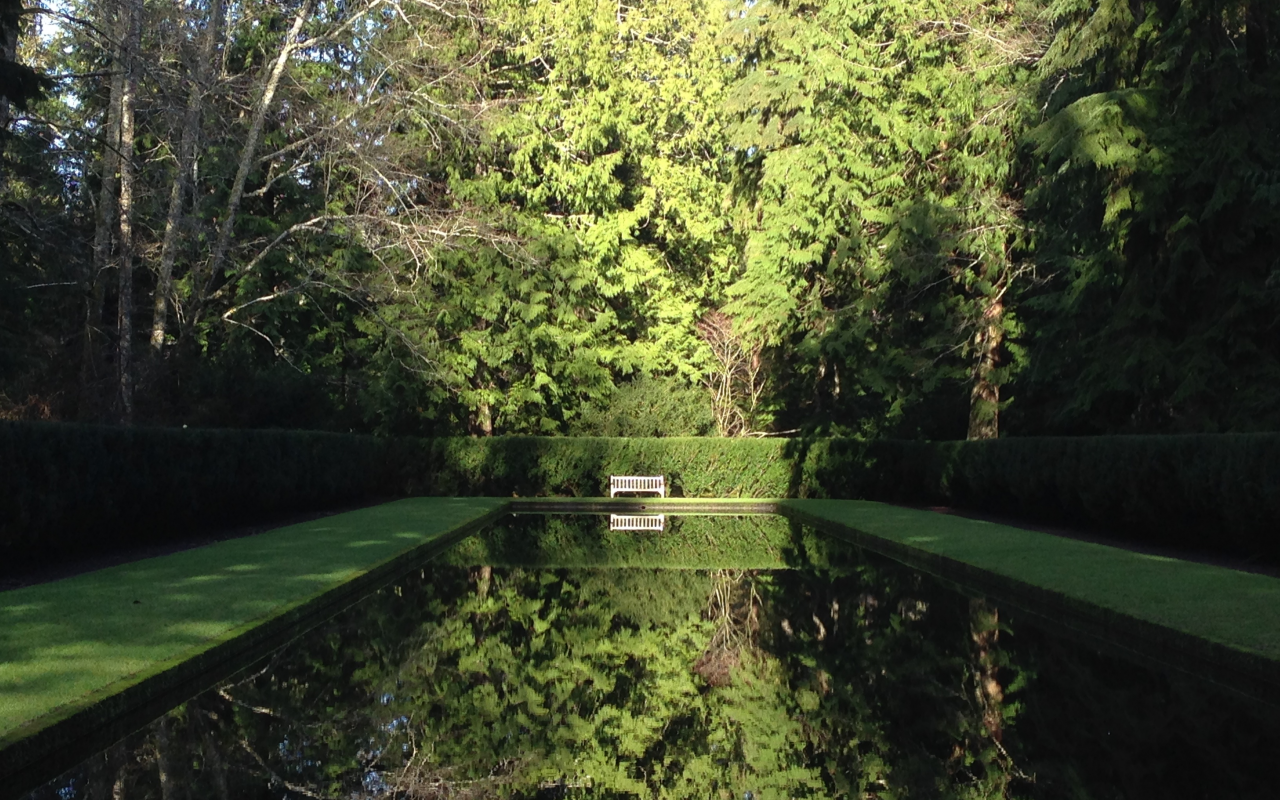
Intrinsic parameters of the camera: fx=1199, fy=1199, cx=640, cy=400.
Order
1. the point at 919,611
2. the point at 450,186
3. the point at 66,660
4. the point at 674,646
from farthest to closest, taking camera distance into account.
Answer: the point at 450,186 → the point at 919,611 → the point at 674,646 → the point at 66,660

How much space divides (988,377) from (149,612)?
Result: 69.5ft

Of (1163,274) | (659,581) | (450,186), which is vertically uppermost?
(450,186)

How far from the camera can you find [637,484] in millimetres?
29516

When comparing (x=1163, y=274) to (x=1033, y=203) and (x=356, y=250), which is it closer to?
(x=1033, y=203)

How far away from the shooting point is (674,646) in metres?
8.95

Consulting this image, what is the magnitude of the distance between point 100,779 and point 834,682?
4.23 metres

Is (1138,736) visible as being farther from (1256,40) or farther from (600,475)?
(600,475)

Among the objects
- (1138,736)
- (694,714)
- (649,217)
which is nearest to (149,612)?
(694,714)

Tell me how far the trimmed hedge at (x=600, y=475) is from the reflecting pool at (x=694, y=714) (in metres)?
4.53

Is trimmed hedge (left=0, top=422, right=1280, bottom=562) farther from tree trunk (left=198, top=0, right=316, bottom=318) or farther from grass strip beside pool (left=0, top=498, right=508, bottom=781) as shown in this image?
tree trunk (left=198, top=0, right=316, bottom=318)

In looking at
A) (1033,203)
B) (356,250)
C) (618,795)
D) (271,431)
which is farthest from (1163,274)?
(356,250)

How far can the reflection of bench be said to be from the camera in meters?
29.4

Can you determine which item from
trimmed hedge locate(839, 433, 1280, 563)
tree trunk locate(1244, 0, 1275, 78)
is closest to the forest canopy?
tree trunk locate(1244, 0, 1275, 78)

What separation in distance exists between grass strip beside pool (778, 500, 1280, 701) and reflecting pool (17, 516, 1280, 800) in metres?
0.35
